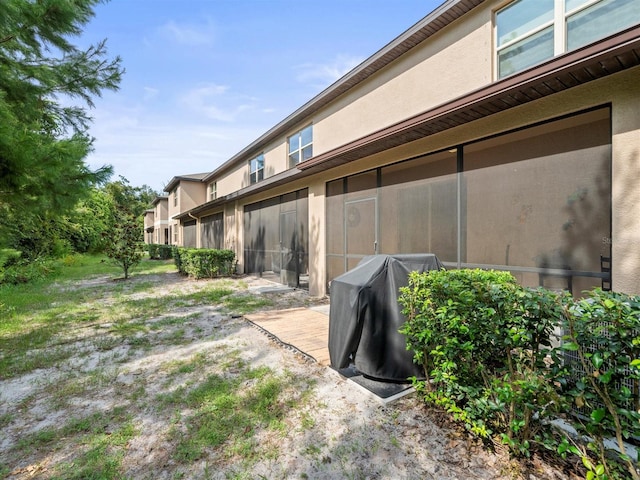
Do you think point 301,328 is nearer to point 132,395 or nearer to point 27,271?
point 132,395

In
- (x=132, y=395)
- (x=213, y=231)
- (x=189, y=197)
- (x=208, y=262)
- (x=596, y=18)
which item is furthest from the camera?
(x=189, y=197)

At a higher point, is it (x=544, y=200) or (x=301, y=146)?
(x=301, y=146)

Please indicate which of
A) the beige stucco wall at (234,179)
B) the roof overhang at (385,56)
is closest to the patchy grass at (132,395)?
the roof overhang at (385,56)

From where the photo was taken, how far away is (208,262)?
41.3 feet

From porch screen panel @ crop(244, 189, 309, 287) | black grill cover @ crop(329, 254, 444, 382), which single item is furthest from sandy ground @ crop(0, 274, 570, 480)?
porch screen panel @ crop(244, 189, 309, 287)

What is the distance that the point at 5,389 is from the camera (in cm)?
351

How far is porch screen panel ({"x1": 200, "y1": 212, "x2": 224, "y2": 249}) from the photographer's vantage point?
16.6 meters

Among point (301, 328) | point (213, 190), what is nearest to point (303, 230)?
point (301, 328)

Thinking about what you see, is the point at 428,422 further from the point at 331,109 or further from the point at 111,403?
the point at 331,109

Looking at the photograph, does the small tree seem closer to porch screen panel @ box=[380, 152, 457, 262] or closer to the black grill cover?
porch screen panel @ box=[380, 152, 457, 262]

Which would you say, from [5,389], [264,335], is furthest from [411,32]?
[5,389]

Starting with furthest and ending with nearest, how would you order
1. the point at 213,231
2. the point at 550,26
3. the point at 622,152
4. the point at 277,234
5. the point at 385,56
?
the point at 213,231, the point at 277,234, the point at 385,56, the point at 550,26, the point at 622,152

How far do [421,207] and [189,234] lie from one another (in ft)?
69.4

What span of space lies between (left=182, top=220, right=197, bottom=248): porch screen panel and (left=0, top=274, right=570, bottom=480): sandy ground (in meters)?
18.5
